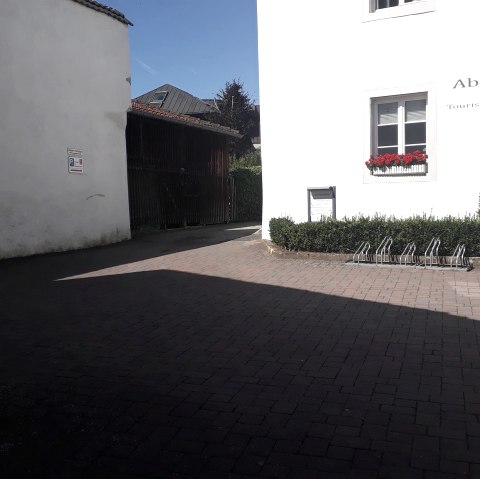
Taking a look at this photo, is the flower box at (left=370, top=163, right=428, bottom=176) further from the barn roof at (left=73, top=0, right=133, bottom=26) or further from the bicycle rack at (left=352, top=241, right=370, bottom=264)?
the barn roof at (left=73, top=0, right=133, bottom=26)

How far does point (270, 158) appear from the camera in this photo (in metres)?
12.4

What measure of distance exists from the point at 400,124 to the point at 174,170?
10.1 metres

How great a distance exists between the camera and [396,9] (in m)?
10.8

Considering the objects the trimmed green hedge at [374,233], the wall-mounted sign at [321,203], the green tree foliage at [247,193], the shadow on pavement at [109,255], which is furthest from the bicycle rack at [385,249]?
the green tree foliage at [247,193]

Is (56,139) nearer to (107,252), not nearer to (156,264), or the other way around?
(107,252)

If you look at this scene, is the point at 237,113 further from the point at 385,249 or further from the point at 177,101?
the point at 385,249

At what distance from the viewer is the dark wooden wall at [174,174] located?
17.5 m

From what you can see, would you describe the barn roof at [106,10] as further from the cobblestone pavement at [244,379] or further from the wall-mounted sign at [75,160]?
the cobblestone pavement at [244,379]

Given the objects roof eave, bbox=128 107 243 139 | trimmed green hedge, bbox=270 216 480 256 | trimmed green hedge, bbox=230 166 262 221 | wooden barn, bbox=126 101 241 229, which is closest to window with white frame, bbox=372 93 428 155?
trimmed green hedge, bbox=270 216 480 256

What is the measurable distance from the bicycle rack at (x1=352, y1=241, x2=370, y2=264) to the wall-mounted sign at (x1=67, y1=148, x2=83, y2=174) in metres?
7.66

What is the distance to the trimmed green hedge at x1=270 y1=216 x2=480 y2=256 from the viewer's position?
371 inches

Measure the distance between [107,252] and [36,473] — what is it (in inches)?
414

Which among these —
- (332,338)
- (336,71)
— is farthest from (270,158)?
(332,338)

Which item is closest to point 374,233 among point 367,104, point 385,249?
point 385,249
